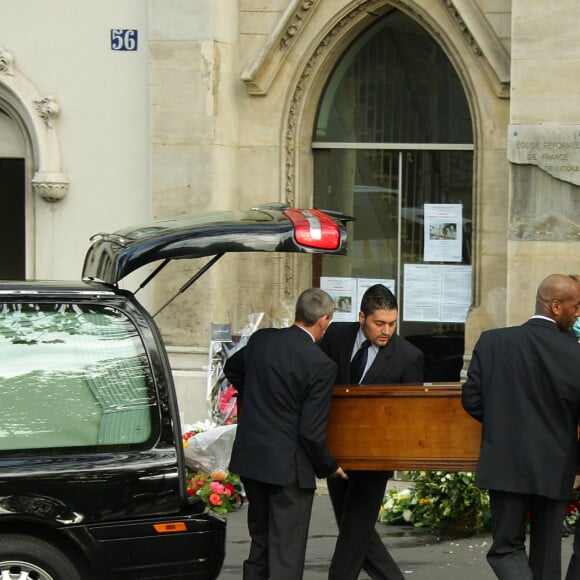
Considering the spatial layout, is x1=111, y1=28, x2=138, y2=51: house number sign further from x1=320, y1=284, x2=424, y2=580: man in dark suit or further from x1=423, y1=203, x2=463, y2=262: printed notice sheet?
x1=320, y1=284, x2=424, y2=580: man in dark suit

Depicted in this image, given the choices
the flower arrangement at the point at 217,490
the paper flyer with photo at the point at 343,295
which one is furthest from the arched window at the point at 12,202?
the flower arrangement at the point at 217,490

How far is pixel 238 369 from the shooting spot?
692 cm

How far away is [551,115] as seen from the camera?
1052cm

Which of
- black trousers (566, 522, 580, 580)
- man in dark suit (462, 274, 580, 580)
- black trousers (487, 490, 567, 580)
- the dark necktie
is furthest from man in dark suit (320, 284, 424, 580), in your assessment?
black trousers (566, 522, 580, 580)

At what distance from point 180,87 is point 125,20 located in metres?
0.93

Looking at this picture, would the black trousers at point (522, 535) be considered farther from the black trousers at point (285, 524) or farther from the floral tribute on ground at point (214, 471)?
the floral tribute on ground at point (214, 471)

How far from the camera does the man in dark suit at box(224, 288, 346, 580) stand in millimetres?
6523

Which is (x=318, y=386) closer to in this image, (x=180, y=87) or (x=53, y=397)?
(x=53, y=397)

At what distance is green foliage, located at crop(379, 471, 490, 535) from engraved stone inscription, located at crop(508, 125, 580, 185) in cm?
272

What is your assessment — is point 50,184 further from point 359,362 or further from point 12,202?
point 359,362

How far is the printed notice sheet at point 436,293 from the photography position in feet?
38.7

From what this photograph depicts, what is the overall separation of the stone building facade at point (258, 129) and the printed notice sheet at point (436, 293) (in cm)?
9

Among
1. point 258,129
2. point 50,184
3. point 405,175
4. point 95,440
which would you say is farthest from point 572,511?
point 50,184

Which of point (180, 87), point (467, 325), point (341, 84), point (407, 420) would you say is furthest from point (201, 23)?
point (407, 420)
